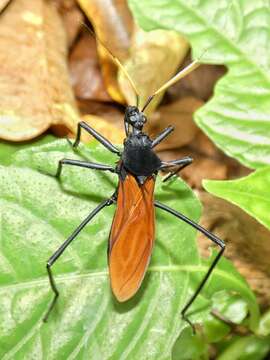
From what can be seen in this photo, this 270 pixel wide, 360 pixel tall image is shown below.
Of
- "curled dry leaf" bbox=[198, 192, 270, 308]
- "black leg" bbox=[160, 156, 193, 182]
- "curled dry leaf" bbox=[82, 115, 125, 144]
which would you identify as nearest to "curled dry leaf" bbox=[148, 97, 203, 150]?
"curled dry leaf" bbox=[82, 115, 125, 144]

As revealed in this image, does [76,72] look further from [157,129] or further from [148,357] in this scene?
[148,357]

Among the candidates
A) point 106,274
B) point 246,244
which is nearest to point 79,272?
point 106,274

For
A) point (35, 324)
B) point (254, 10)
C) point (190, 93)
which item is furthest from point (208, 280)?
point (190, 93)

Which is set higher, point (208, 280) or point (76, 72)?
point (76, 72)

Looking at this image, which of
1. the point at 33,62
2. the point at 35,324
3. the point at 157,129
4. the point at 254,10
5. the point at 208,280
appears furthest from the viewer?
the point at 157,129

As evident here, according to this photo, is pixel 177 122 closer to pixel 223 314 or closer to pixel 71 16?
pixel 71 16

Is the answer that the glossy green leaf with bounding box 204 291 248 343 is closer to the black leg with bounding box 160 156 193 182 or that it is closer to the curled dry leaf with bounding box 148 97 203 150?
the black leg with bounding box 160 156 193 182
